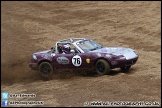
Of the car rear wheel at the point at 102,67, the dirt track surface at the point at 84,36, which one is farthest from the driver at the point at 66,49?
the car rear wheel at the point at 102,67

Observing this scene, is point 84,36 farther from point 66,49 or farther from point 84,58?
point 84,58

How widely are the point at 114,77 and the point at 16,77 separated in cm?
437

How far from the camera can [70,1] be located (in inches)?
1487

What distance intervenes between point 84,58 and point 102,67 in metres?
0.81

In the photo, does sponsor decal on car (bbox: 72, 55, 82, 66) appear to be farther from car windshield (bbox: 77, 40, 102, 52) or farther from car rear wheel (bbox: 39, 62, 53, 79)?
car rear wheel (bbox: 39, 62, 53, 79)

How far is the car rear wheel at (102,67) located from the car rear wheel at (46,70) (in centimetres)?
208

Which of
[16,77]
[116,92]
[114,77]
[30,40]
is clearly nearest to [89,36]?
[30,40]

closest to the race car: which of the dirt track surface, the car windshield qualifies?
the car windshield

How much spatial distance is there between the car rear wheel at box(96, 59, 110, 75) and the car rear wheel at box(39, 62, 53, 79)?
2.08 metres

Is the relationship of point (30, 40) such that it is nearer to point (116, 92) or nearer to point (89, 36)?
point (89, 36)

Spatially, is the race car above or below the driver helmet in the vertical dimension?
below

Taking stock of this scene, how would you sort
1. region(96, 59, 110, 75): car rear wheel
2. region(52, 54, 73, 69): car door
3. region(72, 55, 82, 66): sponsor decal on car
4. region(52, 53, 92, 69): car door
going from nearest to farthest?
1. region(96, 59, 110, 75): car rear wheel
2. region(52, 53, 92, 69): car door
3. region(72, 55, 82, 66): sponsor decal on car
4. region(52, 54, 73, 69): car door

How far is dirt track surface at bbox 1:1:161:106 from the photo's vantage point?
11.9 m

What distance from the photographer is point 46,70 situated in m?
15.4
